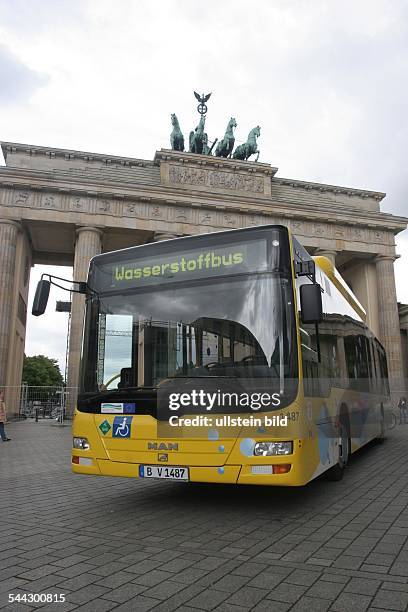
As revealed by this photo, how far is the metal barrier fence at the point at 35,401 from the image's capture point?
25.8 m

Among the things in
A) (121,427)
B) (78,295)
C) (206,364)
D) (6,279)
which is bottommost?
(121,427)

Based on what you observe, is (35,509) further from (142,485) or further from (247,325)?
(247,325)

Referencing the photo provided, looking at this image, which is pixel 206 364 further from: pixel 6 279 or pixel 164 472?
pixel 6 279

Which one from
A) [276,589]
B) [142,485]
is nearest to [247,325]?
[276,589]

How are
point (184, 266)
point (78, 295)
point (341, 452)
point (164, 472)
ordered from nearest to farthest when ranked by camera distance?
1. point (164, 472)
2. point (184, 266)
3. point (341, 452)
4. point (78, 295)

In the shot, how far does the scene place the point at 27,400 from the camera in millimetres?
28359

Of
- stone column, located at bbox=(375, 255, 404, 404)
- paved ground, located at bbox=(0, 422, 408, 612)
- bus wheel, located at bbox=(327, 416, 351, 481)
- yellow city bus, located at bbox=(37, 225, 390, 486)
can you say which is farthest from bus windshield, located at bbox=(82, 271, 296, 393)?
stone column, located at bbox=(375, 255, 404, 404)

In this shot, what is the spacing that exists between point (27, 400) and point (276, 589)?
27535mm

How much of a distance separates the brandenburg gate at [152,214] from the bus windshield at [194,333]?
2166 cm

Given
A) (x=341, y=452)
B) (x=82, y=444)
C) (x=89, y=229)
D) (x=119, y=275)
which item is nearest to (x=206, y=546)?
(x=82, y=444)

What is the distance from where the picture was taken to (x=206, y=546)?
4.14 meters

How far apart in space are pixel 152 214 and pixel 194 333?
89.5ft

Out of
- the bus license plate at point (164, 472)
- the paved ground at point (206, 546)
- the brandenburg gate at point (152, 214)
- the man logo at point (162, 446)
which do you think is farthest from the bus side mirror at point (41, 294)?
the brandenburg gate at point (152, 214)

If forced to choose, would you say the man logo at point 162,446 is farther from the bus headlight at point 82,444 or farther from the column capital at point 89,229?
the column capital at point 89,229
